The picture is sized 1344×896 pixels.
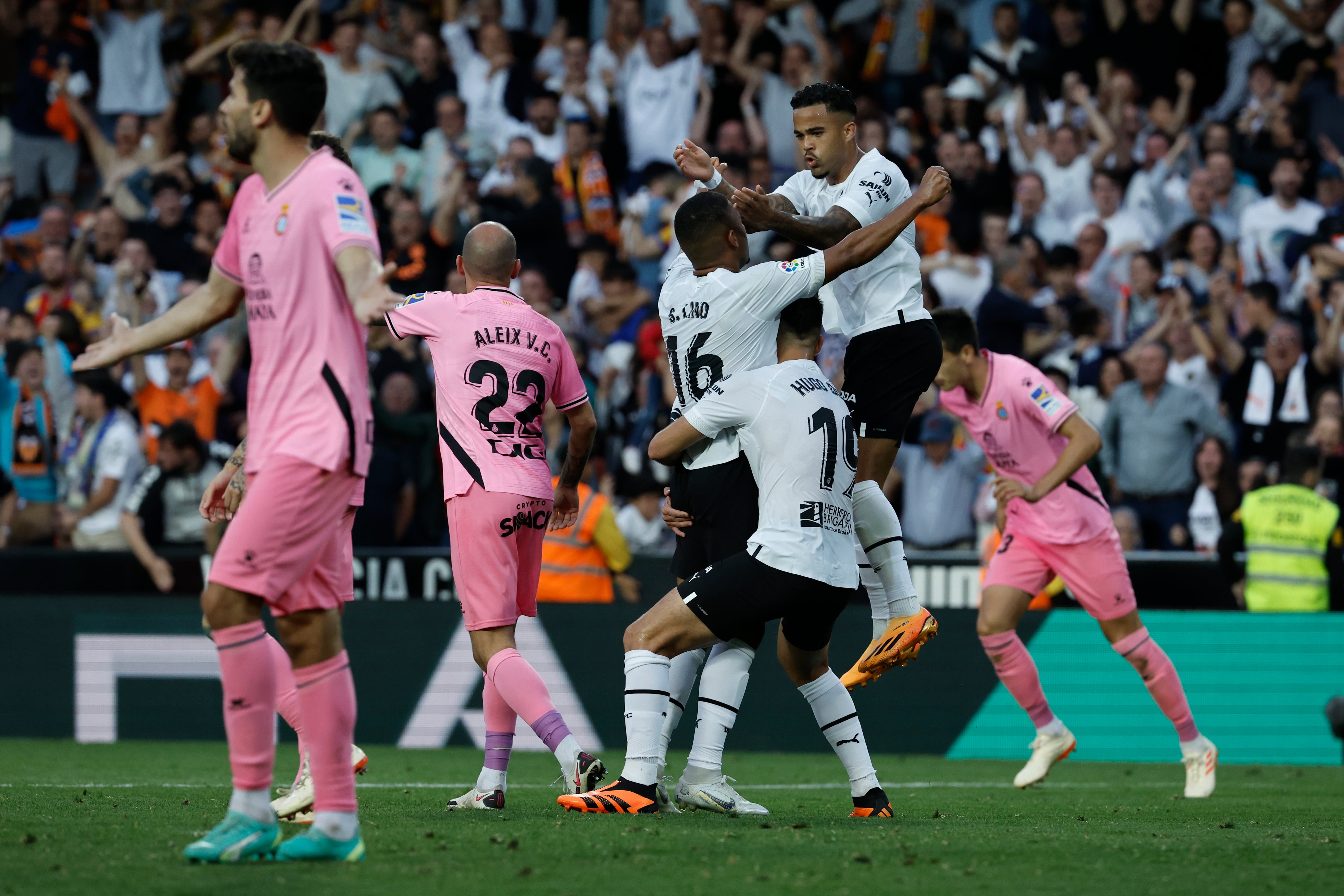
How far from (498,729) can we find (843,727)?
156 centimetres

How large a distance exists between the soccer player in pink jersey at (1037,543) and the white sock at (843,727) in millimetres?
2396

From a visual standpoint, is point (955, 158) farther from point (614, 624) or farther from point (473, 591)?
point (473, 591)

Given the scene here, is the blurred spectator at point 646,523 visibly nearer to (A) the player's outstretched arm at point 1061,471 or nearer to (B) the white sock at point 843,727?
(A) the player's outstretched arm at point 1061,471

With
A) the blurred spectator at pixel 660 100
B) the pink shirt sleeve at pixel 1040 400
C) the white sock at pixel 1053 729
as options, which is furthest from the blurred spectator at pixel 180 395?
the white sock at pixel 1053 729

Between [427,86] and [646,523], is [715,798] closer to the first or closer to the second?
[646,523]

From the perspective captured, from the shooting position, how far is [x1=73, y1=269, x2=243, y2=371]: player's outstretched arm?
16.8 ft

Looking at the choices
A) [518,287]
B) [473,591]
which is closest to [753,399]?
[473,591]

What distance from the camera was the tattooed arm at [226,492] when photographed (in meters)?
6.09

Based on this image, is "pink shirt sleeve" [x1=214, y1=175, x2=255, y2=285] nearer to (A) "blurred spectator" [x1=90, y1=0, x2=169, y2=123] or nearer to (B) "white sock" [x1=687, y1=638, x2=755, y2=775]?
(B) "white sock" [x1=687, y1=638, x2=755, y2=775]

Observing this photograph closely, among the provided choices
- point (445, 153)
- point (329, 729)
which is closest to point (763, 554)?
point (329, 729)

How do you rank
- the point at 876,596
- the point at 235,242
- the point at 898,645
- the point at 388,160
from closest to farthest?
the point at 235,242 → the point at 898,645 → the point at 876,596 → the point at 388,160

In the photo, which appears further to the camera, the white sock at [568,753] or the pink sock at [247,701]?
the white sock at [568,753]

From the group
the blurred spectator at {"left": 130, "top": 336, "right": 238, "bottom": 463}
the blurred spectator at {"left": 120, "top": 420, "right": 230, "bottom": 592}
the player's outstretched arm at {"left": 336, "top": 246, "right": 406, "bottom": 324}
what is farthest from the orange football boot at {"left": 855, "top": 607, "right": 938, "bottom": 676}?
the blurred spectator at {"left": 130, "top": 336, "right": 238, "bottom": 463}

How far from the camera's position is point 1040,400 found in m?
9.00
